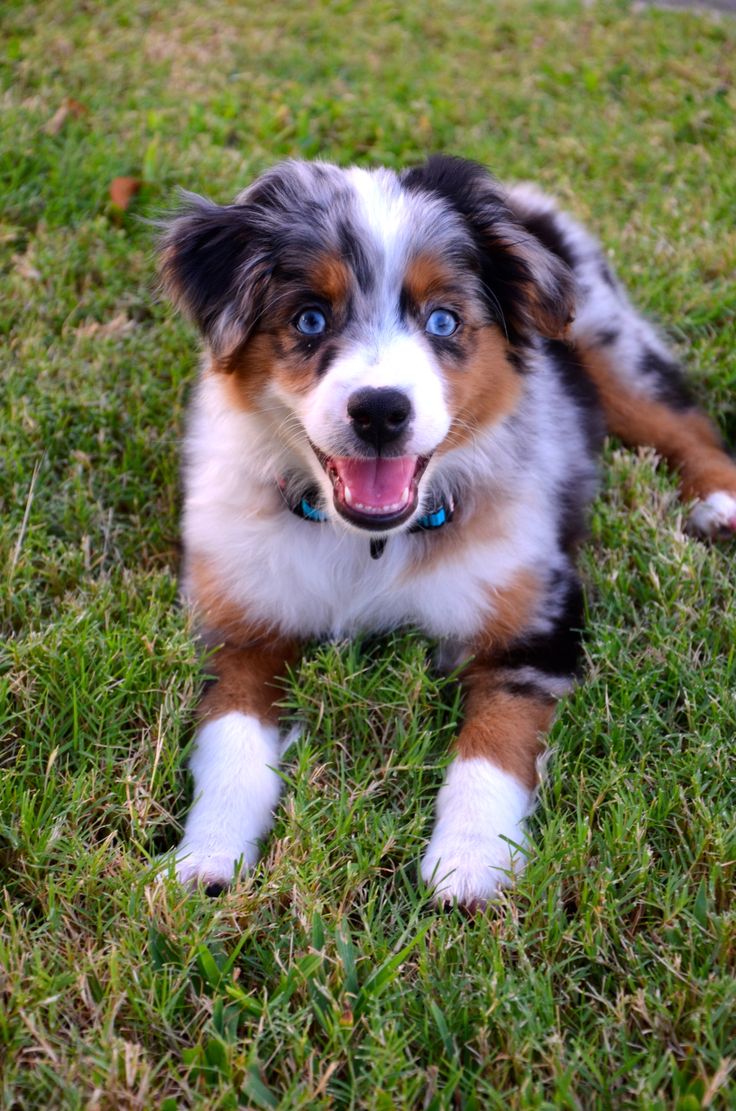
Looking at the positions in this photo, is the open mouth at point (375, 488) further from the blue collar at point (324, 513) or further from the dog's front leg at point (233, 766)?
the dog's front leg at point (233, 766)

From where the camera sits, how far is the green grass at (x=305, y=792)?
6.72 feet

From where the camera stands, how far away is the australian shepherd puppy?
2.73 metres

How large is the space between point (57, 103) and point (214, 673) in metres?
3.67

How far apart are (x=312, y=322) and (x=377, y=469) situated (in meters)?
0.42

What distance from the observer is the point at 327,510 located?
3098 mm

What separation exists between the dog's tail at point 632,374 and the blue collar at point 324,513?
3.74ft

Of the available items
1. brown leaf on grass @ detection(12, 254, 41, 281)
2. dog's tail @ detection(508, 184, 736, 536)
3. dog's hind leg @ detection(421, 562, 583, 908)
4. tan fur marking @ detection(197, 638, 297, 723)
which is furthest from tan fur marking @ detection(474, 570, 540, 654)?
brown leaf on grass @ detection(12, 254, 41, 281)

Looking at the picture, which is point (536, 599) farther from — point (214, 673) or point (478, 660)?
point (214, 673)

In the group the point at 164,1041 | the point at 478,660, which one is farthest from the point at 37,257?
the point at 164,1041

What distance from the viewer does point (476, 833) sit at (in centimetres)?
259

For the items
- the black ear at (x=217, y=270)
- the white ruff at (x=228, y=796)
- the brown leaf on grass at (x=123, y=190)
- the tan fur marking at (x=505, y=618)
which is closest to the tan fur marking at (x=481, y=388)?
the tan fur marking at (x=505, y=618)

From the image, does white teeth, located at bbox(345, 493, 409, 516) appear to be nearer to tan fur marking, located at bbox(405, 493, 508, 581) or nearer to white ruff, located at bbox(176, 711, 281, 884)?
tan fur marking, located at bbox(405, 493, 508, 581)

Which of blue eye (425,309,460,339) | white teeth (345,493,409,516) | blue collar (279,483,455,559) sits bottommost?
blue collar (279,483,455,559)

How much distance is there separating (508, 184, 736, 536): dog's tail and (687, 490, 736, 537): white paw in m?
0.08
